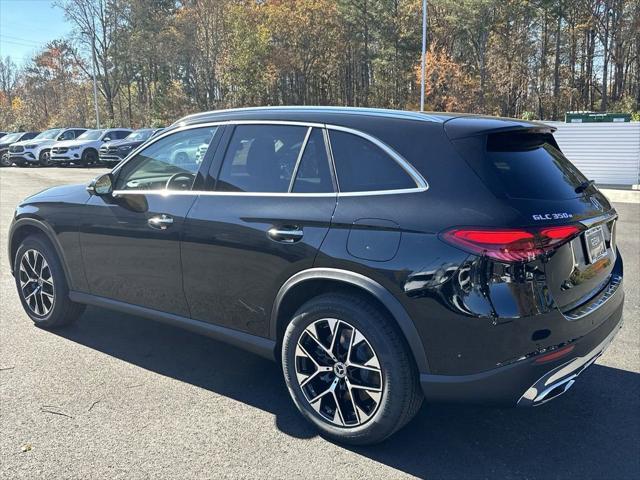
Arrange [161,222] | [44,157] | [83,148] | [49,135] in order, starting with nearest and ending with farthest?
[161,222] → [83,148] → [44,157] → [49,135]

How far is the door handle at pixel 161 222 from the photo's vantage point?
3625 mm

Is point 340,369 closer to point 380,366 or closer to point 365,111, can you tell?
point 380,366

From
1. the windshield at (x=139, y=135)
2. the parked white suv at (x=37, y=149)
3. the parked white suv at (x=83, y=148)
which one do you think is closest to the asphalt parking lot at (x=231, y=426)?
the windshield at (x=139, y=135)

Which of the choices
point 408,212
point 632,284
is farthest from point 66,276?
point 632,284

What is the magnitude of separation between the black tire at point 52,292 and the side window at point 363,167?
267cm

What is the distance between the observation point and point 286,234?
3066 millimetres

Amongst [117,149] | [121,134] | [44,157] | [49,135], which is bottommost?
[44,157]

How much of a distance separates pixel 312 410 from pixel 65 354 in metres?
2.17

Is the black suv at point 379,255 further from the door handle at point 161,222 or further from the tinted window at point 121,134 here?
the tinted window at point 121,134

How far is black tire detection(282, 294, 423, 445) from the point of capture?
9.05ft

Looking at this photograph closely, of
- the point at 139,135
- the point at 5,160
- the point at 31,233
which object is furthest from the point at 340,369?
the point at 5,160

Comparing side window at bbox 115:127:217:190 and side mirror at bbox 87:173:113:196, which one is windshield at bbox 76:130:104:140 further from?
side window at bbox 115:127:217:190

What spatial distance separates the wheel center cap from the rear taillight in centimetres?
90

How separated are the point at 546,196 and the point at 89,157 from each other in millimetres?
26166
